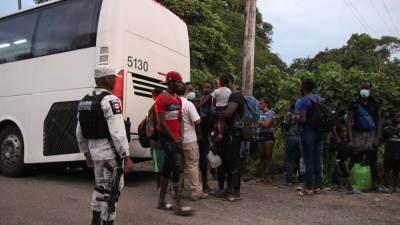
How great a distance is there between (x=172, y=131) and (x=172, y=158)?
0.36m

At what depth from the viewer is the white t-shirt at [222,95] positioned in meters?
7.02

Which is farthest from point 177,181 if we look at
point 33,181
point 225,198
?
point 33,181

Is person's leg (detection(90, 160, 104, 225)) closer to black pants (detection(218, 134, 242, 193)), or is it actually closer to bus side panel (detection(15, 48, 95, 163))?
black pants (detection(218, 134, 242, 193))

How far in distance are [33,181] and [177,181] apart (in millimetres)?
3820

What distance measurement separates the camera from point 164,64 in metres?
8.70

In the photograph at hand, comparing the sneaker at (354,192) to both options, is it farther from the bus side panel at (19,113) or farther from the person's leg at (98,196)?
the bus side panel at (19,113)

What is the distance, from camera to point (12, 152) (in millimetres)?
8766

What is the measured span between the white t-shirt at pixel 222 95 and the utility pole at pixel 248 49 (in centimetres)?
374

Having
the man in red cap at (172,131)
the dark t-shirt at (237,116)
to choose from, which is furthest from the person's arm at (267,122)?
the man in red cap at (172,131)

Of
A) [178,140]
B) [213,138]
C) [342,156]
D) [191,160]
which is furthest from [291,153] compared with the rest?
[178,140]

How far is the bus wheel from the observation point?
867 centimetres

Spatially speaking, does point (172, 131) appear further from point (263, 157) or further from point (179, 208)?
point (263, 157)

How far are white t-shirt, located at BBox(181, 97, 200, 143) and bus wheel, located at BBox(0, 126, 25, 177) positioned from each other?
3.72 m

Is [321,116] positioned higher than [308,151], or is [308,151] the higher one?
[321,116]
